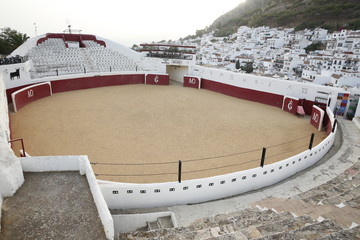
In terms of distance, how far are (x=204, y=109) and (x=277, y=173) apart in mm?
7816

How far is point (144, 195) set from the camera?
21.2ft

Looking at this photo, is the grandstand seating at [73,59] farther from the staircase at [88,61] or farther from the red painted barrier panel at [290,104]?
the red painted barrier panel at [290,104]

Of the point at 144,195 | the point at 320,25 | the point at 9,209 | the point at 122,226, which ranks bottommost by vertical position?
the point at 122,226

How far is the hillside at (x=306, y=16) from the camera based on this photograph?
2785 inches

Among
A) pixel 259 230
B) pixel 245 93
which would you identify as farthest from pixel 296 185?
pixel 245 93

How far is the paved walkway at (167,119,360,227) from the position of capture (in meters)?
6.50

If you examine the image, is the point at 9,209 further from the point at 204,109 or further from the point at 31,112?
the point at 204,109

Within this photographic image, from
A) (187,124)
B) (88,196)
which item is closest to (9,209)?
(88,196)

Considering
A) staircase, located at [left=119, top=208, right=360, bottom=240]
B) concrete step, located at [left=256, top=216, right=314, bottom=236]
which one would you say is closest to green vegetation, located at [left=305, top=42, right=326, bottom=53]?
staircase, located at [left=119, top=208, right=360, bottom=240]

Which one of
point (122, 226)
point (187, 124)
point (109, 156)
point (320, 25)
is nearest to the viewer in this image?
point (122, 226)

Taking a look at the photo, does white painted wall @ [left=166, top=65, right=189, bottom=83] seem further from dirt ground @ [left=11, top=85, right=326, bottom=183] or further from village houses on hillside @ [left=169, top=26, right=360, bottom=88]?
village houses on hillside @ [left=169, top=26, right=360, bottom=88]

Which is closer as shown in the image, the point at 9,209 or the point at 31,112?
the point at 9,209

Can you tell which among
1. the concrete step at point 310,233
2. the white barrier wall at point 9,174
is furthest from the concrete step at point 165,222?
the white barrier wall at point 9,174

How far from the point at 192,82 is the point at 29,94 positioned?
12.0 m
